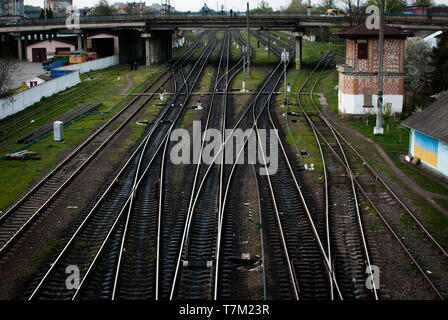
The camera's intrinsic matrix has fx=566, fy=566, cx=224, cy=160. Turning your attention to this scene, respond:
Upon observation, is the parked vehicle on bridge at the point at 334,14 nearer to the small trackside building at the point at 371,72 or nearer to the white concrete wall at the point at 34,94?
the white concrete wall at the point at 34,94

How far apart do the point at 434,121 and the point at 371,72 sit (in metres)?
12.1

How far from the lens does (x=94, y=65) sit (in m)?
60.5

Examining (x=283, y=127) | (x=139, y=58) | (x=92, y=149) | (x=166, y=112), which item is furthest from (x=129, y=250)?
(x=139, y=58)

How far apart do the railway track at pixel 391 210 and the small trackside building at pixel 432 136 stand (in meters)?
2.36

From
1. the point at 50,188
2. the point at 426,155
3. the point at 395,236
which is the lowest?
the point at 395,236

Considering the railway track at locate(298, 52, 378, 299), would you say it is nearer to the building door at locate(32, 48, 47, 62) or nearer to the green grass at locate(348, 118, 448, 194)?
the green grass at locate(348, 118, 448, 194)

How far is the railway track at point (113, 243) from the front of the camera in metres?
12.8

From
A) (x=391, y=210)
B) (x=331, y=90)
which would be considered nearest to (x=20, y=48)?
Result: (x=331, y=90)

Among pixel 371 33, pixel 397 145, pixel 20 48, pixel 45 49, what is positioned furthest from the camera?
pixel 20 48

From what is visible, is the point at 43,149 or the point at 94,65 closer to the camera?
the point at 43,149

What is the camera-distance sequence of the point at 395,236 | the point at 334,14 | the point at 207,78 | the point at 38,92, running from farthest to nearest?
the point at 334,14
the point at 207,78
the point at 38,92
the point at 395,236

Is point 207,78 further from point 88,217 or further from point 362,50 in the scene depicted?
point 88,217

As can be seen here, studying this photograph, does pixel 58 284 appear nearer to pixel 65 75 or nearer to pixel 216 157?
pixel 216 157

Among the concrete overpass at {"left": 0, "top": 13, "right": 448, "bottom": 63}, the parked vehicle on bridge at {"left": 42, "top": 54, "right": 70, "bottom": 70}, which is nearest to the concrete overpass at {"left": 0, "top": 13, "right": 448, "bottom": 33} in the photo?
the concrete overpass at {"left": 0, "top": 13, "right": 448, "bottom": 63}
